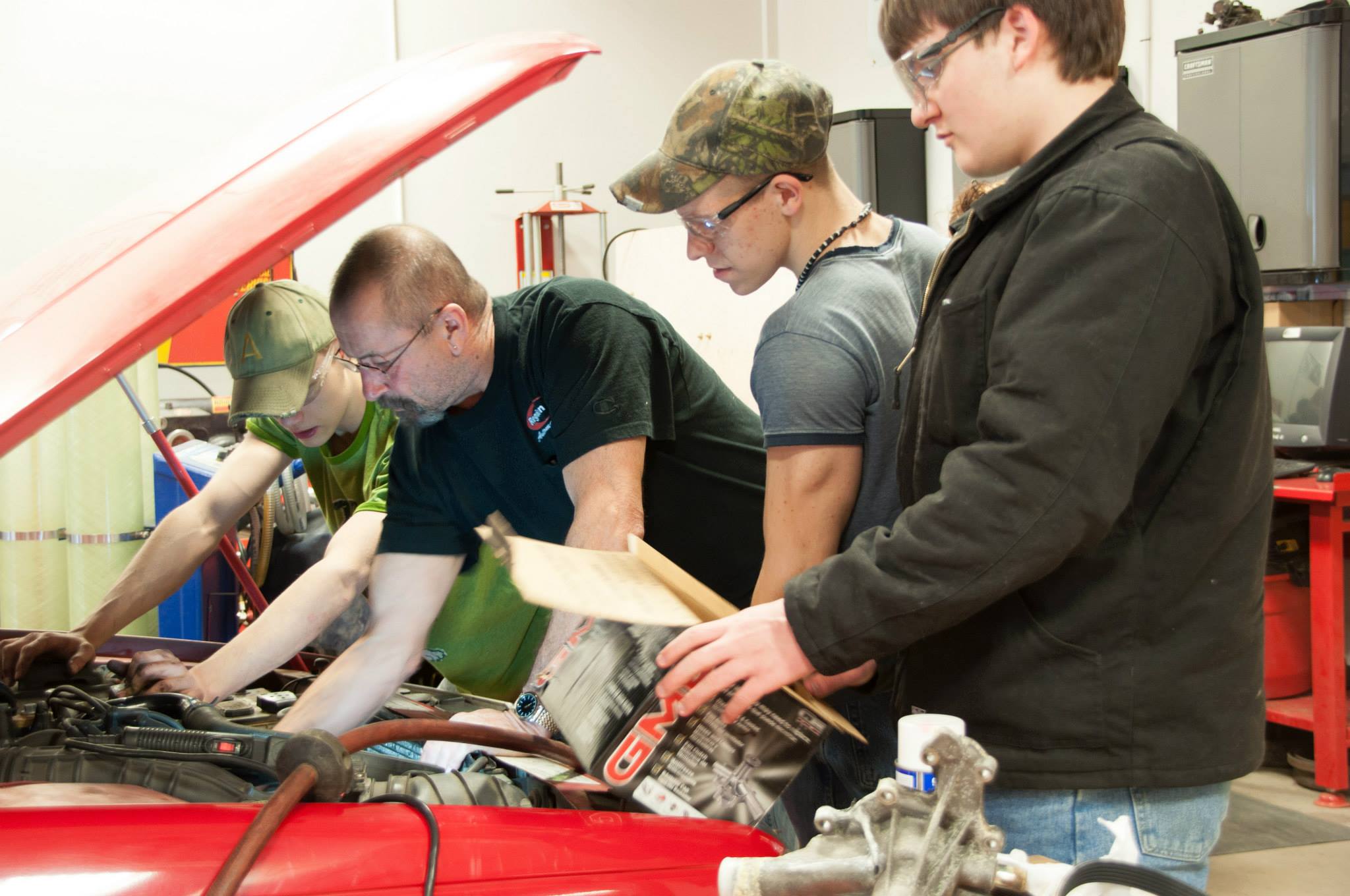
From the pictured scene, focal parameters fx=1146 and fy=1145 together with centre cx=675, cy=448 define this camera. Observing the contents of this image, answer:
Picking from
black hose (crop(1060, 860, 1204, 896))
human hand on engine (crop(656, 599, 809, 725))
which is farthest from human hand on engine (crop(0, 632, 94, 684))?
black hose (crop(1060, 860, 1204, 896))

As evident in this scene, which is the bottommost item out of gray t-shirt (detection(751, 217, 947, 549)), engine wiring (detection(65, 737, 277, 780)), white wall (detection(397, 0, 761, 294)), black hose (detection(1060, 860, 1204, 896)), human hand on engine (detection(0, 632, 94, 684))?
human hand on engine (detection(0, 632, 94, 684))

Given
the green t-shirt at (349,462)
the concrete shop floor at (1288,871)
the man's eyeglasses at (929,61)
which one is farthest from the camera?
the concrete shop floor at (1288,871)

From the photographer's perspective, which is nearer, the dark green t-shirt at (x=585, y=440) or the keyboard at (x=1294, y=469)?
the dark green t-shirt at (x=585, y=440)

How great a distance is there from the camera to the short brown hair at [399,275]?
174 cm

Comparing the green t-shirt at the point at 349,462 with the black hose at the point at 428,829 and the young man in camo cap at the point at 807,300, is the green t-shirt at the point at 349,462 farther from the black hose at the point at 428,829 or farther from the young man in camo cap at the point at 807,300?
the black hose at the point at 428,829

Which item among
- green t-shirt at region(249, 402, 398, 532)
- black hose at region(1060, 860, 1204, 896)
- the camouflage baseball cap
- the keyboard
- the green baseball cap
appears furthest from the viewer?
the keyboard

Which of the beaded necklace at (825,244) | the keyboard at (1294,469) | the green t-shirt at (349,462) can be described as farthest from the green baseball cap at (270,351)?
the keyboard at (1294,469)

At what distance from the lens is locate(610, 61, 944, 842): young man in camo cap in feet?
4.35

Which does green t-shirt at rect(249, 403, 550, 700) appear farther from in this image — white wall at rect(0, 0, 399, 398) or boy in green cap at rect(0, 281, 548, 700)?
white wall at rect(0, 0, 399, 398)

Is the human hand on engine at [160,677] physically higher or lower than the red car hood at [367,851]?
lower

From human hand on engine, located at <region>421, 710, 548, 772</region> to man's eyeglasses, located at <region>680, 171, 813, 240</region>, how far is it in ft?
2.31

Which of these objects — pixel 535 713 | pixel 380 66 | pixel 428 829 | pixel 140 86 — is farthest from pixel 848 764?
pixel 140 86

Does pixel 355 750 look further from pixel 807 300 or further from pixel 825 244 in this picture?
pixel 825 244

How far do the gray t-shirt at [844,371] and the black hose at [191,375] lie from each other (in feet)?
16.5
